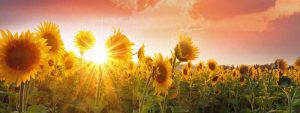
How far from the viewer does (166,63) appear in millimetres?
4629

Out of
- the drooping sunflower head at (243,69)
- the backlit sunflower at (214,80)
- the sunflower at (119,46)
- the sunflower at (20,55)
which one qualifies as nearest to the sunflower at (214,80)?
the backlit sunflower at (214,80)

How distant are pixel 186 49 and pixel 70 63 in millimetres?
3044

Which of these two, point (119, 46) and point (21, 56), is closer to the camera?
point (21, 56)

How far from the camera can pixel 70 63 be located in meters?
7.41

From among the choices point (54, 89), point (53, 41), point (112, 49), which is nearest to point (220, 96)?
point (54, 89)

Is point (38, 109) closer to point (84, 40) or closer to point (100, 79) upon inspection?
point (100, 79)

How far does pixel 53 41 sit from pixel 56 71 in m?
2.79

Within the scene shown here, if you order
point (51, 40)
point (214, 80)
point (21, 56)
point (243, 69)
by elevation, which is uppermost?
point (51, 40)

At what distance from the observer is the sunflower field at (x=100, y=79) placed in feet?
10.9

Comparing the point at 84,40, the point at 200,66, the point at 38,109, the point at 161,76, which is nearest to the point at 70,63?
the point at 84,40

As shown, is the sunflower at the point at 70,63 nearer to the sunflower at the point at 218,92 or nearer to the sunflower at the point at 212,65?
the sunflower at the point at 218,92

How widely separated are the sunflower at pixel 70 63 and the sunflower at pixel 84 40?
0.66ft

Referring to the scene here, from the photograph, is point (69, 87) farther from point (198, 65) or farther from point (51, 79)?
point (198, 65)

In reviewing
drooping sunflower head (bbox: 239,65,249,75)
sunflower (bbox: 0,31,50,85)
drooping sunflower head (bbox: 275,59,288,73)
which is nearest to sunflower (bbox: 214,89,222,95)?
drooping sunflower head (bbox: 275,59,288,73)
